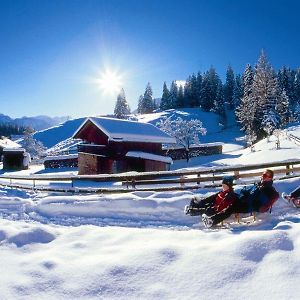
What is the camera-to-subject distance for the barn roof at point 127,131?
31.3 m

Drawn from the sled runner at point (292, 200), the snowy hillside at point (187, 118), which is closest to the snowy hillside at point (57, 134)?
the snowy hillside at point (187, 118)

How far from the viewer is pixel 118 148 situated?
3169cm

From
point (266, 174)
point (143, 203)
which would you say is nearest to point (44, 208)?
point (143, 203)

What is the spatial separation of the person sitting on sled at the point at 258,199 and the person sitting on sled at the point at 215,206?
229mm

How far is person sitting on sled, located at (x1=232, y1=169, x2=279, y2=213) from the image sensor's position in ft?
29.1

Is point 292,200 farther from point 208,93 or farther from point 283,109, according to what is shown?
point 208,93

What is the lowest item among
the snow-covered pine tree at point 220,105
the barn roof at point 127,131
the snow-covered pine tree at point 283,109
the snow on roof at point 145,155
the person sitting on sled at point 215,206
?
the person sitting on sled at point 215,206

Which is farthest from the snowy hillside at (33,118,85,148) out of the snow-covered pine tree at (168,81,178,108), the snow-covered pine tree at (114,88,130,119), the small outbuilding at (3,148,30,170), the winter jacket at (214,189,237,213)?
the winter jacket at (214,189,237,213)

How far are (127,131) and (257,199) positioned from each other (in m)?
24.5

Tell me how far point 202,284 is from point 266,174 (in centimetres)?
531

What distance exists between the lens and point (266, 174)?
9.44 meters

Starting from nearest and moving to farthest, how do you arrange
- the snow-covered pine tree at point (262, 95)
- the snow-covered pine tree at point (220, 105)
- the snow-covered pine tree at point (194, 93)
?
1. the snow-covered pine tree at point (262, 95)
2. the snow-covered pine tree at point (220, 105)
3. the snow-covered pine tree at point (194, 93)

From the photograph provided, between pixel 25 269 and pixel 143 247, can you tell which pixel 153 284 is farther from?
pixel 25 269

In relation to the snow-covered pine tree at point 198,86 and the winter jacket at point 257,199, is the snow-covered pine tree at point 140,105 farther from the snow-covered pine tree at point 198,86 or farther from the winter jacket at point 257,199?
the winter jacket at point 257,199
